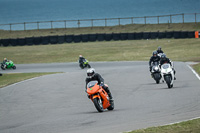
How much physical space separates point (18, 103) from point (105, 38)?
3975cm

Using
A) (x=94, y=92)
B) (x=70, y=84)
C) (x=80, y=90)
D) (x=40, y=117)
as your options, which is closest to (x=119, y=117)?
(x=94, y=92)

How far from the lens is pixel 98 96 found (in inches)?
478

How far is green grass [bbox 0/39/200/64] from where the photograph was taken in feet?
135

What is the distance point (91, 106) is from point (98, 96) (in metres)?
1.90

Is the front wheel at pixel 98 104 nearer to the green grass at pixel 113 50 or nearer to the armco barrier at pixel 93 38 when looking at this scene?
the green grass at pixel 113 50

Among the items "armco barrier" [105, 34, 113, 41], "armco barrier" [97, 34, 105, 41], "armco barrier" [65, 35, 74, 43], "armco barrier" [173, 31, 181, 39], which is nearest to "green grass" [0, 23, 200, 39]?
"armco barrier" [105, 34, 113, 41]

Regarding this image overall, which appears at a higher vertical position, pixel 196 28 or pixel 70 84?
pixel 196 28

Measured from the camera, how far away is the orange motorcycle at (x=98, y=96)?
12.1 m

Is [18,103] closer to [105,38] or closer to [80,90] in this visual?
[80,90]

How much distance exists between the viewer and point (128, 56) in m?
41.3

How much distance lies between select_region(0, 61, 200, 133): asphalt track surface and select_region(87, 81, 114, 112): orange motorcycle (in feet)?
0.77

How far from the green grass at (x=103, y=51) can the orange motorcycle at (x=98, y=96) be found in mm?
25834

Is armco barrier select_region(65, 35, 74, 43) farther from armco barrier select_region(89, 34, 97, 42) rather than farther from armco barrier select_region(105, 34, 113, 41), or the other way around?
armco barrier select_region(105, 34, 113, 41)

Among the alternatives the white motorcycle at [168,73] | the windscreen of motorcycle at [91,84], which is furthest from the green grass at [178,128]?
the white motorcycle at [168,73]
